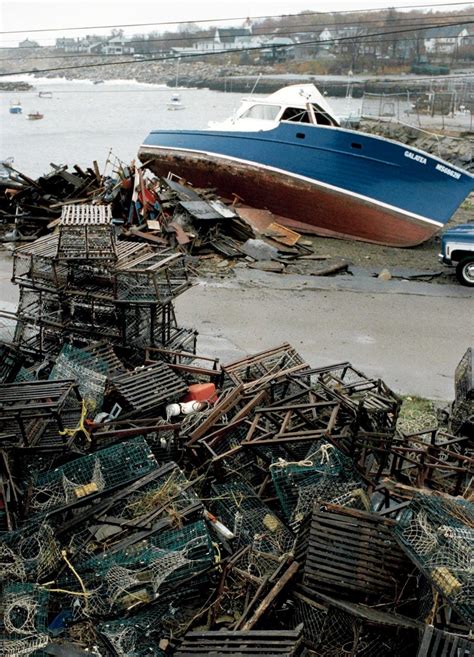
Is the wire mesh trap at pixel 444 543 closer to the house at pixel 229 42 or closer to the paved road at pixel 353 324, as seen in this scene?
the paved road at pixel 353 324

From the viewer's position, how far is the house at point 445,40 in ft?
311

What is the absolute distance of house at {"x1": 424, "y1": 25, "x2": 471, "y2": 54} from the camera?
94.7 meters

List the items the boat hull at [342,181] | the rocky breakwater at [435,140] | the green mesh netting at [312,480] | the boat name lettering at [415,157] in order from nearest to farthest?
the green mesh netting at [312,480]
the boat name lettering at [415,157]
the boat hull at [342,181]
the rocky breakwater at [435,140]

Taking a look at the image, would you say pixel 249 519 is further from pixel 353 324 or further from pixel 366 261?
pixel 366 261

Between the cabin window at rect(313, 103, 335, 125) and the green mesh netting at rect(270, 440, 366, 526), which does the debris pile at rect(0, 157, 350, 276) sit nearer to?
the cabin window at rect(313, 103, 335, 125)

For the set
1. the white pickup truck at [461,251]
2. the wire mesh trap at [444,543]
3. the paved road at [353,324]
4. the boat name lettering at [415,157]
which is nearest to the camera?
the wire mesh trap at [444,543]

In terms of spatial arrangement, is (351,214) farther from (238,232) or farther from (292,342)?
(292,342)

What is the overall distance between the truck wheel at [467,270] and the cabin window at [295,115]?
6.40 meters

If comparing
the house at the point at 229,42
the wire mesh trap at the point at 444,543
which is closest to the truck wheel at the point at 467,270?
the wire mesh trap at the point at 444,543

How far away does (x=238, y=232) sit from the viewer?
15.6 meters

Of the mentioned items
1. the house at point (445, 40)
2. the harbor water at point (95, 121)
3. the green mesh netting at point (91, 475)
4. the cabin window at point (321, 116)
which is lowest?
the harbor water at point (95, 121)

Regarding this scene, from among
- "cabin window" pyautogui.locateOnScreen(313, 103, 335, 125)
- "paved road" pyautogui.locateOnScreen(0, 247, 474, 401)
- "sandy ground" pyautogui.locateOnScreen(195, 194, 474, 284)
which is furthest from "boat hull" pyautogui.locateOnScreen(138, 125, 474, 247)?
"paved road" pyautogui.locateOnScreen(0, 247, 474, 401)

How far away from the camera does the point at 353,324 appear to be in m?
11.5

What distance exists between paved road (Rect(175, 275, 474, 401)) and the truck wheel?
0.23 m
